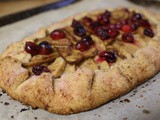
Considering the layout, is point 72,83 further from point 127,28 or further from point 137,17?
point 137,17

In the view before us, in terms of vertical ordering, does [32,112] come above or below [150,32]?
below

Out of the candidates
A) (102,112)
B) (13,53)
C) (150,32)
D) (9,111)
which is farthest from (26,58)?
(150,32)

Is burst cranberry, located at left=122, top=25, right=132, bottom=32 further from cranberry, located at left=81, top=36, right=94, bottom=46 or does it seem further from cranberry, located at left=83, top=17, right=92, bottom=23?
cranberry, located at left=81, top=36, right=94, bottom=46

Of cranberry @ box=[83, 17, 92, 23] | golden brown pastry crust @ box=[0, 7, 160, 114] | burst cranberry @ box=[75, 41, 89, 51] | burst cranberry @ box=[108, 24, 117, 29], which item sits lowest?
golden brown pastry crust @ box=[0, 7, 160, 114]

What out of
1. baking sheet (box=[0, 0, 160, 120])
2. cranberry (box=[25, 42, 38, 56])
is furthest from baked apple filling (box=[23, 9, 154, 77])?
baking sheet (box=[0, 0, 160, 120])

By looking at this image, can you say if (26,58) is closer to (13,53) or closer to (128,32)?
(13,53)

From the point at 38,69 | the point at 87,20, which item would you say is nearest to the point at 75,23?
the point at 87,20
